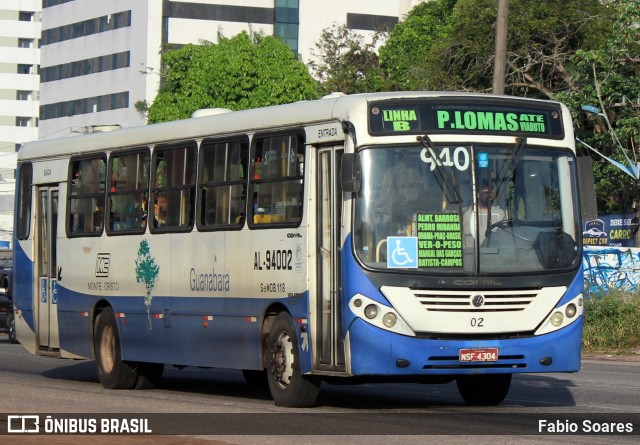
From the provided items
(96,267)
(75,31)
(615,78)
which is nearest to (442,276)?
(96,267)

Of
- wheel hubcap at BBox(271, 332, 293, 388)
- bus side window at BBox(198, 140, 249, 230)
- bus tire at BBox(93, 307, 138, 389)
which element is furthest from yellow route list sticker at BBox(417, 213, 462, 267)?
bus tire at BBox(93, 307, 138, 389)

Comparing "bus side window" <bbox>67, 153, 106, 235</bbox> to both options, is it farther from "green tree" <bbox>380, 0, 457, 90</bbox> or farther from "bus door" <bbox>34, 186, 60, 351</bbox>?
"green tree" <bbox>380, 0, 457, 90</bbox>

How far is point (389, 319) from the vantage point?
1387cm

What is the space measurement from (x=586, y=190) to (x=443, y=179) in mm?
1564

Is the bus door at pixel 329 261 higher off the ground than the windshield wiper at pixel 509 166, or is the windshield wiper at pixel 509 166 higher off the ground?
the windshield wiper at pixel 509 166

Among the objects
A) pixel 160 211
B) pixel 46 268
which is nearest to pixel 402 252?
pixel 160 211

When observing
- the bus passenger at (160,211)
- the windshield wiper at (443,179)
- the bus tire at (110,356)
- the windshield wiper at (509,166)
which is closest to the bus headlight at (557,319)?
the windshield wiper at (509,166)

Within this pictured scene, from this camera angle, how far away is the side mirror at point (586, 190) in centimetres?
1473

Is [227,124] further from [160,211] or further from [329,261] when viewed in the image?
[329,261]

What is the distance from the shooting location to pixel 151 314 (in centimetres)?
1792

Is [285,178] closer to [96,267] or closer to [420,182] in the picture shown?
[420,182]

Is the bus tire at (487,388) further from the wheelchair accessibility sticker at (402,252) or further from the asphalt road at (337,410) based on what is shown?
the wheelchair accessibility sticker at (402,252)

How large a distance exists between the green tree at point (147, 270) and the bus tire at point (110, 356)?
36.6 inches

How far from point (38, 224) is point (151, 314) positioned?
369 cm
